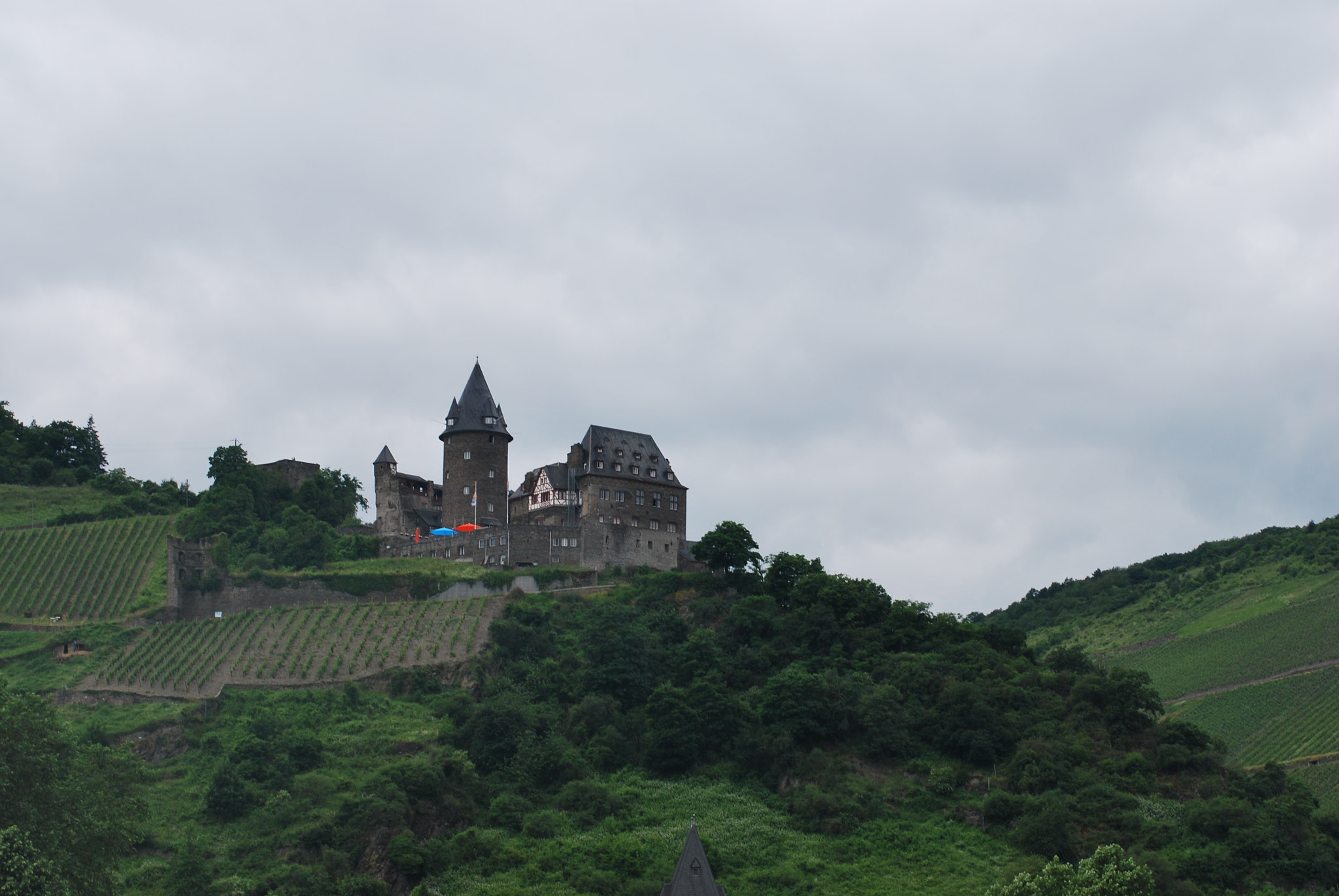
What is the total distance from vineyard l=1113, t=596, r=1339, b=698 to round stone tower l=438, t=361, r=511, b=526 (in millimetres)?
39898

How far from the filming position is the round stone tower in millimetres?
79750

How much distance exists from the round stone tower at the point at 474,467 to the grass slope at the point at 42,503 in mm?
22065

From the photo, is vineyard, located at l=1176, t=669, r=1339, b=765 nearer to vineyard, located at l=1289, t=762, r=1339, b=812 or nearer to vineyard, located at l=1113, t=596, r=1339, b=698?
vineyard, located at l=1289, t=762, r=1339, b=812

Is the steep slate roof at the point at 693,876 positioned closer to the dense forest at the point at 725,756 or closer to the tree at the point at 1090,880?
the dense forest at the point at 725,756

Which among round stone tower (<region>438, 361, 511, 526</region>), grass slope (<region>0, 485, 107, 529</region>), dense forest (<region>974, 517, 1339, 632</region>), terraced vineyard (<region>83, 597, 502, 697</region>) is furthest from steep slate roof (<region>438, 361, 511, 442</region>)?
dense forest (<region>974, 517, 1339, 632</region>)

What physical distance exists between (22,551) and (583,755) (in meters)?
38.5

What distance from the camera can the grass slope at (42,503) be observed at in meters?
85.3

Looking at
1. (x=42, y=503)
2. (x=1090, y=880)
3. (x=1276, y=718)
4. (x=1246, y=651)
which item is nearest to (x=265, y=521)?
(x=42, y=503)

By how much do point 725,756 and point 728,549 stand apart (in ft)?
54.0

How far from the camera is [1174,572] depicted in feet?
407

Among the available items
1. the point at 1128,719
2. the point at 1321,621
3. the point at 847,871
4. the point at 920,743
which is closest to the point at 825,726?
the point at 920,743

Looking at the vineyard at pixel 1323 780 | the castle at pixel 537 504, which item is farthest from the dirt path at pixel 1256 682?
the castle at pixel 537 504

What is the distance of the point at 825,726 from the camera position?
5753 cm

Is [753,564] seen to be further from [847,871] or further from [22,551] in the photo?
[22,551]
